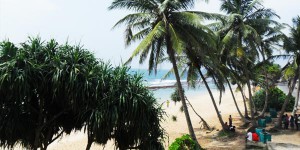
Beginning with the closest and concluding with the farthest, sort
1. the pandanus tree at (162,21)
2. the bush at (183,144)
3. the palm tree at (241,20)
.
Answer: the bush at (183,144) < the pandanus tree at (162,21) < the palm tree at (241,20)

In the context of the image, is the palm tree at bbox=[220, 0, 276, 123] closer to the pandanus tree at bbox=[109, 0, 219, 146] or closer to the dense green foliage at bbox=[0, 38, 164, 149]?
the pandanus tree at bbox=[109, 0, 219, 146]

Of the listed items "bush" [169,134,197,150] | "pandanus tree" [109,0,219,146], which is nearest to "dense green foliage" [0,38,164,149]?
"bush" [169,134,197,150]

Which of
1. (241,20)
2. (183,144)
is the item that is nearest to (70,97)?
(183,144)

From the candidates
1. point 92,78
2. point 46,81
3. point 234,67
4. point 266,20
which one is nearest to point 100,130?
point 92,78

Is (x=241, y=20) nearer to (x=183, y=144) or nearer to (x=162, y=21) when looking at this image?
(x=162, y=21)

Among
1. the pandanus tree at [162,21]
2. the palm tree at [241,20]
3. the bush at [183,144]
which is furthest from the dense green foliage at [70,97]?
the palm tree at [241,20]

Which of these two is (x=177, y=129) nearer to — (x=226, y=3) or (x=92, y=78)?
(x=226, y=3)

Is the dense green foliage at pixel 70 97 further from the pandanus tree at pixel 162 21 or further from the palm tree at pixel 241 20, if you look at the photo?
the palm tree at pixel 241 20

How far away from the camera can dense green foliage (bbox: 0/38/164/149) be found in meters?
8.89

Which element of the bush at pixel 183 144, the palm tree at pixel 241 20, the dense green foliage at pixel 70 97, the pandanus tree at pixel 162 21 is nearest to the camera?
the dense green foliage at pixel 70 97

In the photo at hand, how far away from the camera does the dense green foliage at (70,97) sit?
889cm

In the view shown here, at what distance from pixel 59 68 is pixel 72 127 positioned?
269cm

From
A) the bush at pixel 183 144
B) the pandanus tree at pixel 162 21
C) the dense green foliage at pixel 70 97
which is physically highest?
the pandanus tree at pixel 162 21

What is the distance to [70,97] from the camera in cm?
924
